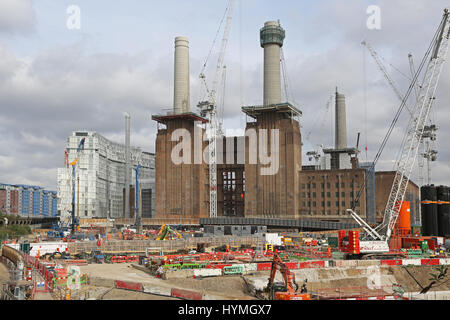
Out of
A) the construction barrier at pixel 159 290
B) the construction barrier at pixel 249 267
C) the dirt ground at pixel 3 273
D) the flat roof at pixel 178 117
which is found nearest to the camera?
the construction barrier at pixel 159 290

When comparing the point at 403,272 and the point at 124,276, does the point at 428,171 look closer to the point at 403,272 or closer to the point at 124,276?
the point at 403,272

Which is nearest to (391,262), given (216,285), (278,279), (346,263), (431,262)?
(431,262)

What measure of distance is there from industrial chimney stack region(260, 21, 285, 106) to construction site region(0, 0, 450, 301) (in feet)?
1.21

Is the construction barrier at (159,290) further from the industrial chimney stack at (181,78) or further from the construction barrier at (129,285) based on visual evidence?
the industrial chimney stack at (181,78)

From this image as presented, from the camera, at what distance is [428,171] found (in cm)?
15400

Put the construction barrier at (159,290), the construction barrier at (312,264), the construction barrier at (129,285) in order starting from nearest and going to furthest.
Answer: the construction barrier at (159,290)
the construction barrier at (129,285)
the construction barrier at (312,264)

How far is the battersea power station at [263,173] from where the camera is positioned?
134 meters

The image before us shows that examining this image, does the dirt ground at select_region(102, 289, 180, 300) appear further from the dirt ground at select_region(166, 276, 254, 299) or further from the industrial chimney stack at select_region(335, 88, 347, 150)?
the industrial chimney stack at select_region(335, 88, 347, 150)

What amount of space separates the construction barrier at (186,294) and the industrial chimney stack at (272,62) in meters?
110

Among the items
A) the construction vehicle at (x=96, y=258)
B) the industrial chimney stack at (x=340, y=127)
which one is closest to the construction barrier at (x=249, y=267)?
the construction vehicle at (x=96, y=258)

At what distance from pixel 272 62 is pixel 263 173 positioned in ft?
118

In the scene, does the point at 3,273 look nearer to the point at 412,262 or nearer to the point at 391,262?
the point at 391,262
